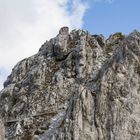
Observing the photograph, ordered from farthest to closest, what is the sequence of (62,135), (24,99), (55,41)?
(55,41) → (24,99) → (62,135)

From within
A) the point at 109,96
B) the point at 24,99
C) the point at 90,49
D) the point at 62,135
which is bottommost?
the point at 62,135

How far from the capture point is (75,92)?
136 feet

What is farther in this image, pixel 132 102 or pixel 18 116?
pixel 18 116

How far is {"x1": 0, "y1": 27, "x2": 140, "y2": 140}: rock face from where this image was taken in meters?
39.7

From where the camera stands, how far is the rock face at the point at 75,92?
1561 inches

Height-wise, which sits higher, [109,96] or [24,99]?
[24,99]

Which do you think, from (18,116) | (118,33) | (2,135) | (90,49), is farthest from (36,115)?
(118,33)

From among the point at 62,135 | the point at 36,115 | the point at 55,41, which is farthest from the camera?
the point at 55,41

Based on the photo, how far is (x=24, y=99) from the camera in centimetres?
5481

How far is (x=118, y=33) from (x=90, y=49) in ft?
28.9

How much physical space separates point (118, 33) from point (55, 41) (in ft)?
28.8

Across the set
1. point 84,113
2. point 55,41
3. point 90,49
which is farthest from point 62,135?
point 55,41

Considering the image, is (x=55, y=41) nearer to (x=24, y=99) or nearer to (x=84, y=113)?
(x=24, y=99)

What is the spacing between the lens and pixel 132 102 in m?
40.4
